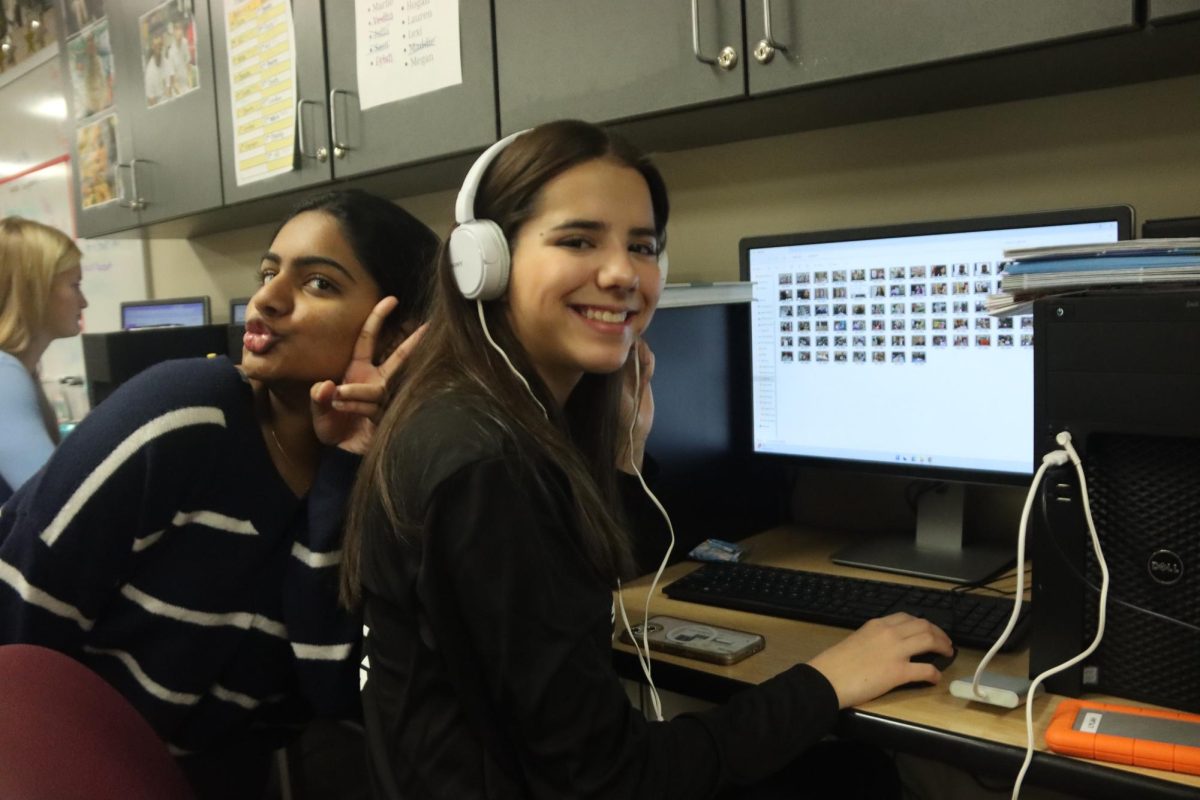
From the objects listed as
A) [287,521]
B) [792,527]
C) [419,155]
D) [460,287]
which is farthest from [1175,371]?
[419,155]

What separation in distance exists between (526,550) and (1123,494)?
0.50m

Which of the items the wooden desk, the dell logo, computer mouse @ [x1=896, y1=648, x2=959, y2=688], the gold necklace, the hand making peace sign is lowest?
the wooden desk

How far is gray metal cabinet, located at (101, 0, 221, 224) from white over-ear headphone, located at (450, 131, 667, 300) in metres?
1.24

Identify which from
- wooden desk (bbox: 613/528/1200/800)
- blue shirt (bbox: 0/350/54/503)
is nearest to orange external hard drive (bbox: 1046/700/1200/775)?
wooden desk (bbox: 613/528/1200/800)

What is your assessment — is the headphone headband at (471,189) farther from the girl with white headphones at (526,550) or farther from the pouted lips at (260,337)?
the pouted lips at (260,337)

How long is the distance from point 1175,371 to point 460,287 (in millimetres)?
642

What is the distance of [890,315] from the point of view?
4.06ft

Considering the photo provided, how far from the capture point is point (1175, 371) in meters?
0.74

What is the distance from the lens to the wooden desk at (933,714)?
2.32 ft

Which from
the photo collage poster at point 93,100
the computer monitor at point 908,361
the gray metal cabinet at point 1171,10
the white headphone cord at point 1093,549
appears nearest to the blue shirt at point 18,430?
the photo collage poster at point 93,100

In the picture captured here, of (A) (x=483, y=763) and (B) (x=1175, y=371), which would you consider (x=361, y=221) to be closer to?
(A) (x=483, y=763)

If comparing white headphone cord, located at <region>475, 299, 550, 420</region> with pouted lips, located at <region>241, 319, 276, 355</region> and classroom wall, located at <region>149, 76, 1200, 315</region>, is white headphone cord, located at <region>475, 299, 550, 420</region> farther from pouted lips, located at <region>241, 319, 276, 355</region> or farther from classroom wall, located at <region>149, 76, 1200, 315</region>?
classroom wall, located at <region>149, 76, 1200, 315</region>

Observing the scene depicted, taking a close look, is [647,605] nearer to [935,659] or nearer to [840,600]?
[840,600]

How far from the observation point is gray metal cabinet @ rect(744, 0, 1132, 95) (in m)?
0.90
